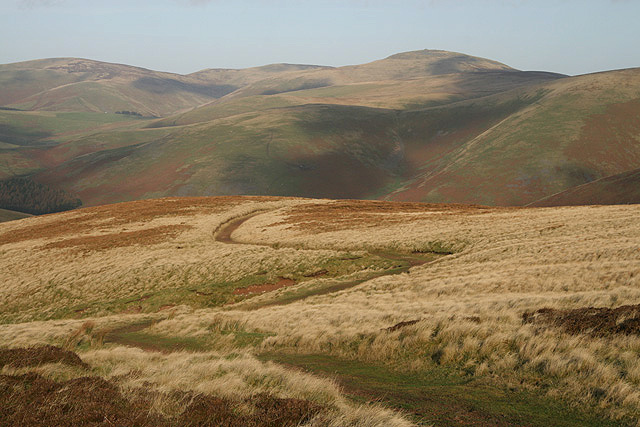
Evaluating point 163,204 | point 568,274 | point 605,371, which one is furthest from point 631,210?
point 163,204

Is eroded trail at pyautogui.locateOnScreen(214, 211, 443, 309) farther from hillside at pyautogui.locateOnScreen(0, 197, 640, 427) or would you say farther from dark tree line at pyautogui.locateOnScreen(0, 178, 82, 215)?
dark tree line at pyautogui.locateOnScreen(0, 178, 82, 215)

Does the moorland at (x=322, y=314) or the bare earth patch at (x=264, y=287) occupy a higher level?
the moorland at (x=322, y=314)

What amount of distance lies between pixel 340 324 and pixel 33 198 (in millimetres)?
188687

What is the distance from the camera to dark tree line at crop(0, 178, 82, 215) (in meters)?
159

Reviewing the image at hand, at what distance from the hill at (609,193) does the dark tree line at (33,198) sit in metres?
161

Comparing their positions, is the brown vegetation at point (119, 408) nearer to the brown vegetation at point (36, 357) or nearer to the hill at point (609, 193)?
the brown vegetation at point (36, 357)

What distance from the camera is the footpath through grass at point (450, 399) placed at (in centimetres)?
820

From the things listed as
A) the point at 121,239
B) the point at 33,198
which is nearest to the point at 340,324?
the point at 121,239

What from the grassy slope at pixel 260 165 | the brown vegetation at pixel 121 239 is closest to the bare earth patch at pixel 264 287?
the brown vegetation at pixel 121 239

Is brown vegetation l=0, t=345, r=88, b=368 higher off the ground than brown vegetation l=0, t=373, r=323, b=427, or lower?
lower

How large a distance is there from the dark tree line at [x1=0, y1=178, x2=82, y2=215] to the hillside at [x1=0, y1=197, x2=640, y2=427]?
4737 inches

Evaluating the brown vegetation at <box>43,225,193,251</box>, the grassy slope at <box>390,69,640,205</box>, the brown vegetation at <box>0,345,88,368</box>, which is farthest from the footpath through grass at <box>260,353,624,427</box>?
the grassy slope at <box>390,69,640,205</box>

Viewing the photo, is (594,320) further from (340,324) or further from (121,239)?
(121,239)

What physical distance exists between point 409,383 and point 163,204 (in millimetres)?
75017
